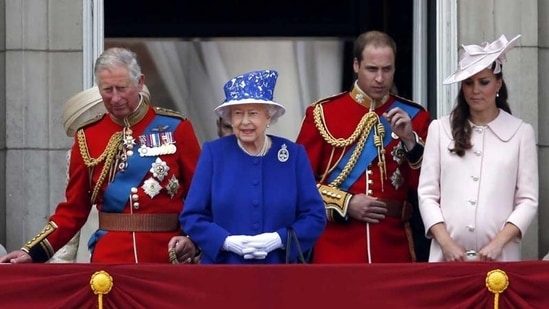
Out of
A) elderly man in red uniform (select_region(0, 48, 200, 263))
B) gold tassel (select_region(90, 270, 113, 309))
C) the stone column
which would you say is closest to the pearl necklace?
elderly man in red uniform (select_region(0, 48, 200, 263))

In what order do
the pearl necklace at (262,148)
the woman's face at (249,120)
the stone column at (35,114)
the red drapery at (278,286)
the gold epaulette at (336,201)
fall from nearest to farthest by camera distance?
1. the red drapery at (278,286)
2. the woman's face at (249,120)
3. the pearl necklace at (262,148)
4. the gold epaulette at (336,201)
5. the stone column at (35,114)

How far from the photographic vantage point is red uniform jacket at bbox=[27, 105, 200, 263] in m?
7.84

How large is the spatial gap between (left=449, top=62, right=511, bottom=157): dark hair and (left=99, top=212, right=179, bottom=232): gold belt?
1304mm

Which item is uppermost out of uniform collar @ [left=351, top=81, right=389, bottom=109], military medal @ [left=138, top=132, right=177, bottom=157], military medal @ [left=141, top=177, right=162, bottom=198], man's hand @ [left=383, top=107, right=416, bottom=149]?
uniform collar @ [left=351, top=81, right=389, bottom=109]

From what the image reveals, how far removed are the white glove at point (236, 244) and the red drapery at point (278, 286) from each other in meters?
0.13

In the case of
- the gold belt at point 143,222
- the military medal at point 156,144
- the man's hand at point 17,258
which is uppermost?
the military medal at point 156,144

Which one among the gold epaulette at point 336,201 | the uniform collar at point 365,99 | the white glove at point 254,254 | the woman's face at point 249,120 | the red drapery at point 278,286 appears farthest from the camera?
the uniform collar at point 365,99

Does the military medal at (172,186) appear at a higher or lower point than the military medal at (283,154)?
lower

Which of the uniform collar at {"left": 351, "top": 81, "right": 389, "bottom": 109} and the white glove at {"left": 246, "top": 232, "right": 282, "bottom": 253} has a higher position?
the uniform collar at {"left": 351, "top": 81, "right": 389, "bottom": 109}

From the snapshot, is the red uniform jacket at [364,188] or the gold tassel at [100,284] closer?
the gold tassel at [100,284]

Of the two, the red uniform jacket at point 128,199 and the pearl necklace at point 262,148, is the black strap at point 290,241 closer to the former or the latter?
the pearl necklace at point 262,148

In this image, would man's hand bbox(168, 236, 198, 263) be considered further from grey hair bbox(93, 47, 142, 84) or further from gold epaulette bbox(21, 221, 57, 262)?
grey hair bbox(93, 47, 142, 84)

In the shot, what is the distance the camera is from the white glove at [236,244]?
7.27m

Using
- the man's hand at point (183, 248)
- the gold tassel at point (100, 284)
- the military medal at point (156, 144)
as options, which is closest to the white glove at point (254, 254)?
the man's hand at point (183, 248)
